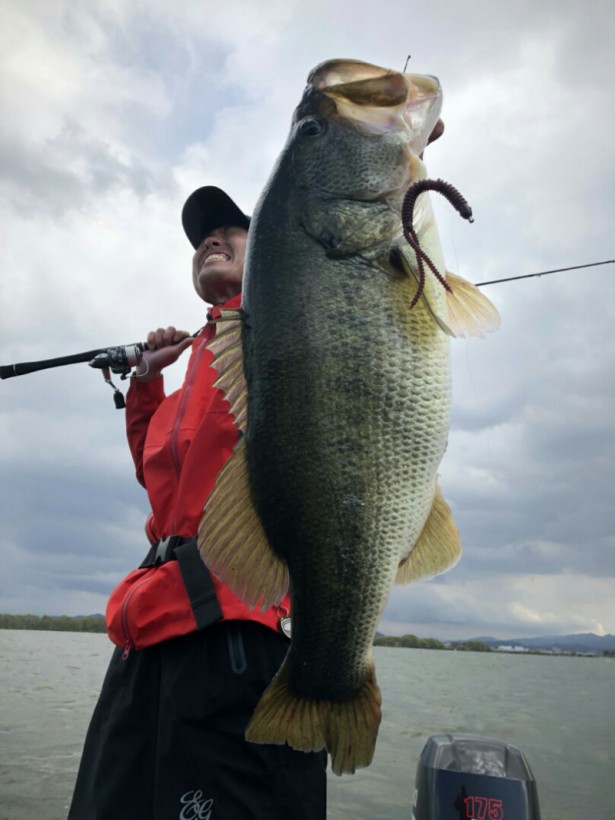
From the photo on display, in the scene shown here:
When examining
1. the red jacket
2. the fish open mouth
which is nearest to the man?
the red jacket

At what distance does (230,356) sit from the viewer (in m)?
2.17

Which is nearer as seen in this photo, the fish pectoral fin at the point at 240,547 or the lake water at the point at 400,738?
the fish pectoral fin at the point at 240,547

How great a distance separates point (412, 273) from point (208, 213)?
2307 mm

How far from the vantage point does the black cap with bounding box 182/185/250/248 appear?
12.6ft

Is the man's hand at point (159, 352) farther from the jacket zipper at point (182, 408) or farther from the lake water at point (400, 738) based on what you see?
the lake water at point (400, 738)

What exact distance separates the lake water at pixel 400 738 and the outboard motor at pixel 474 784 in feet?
21.1

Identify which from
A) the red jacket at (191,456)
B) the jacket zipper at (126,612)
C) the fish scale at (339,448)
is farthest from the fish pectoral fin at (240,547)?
the jacket zipper at (126,612)

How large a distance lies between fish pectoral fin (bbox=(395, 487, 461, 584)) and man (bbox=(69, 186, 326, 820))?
0.99 meters

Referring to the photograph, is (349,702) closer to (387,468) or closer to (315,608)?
(315,608)

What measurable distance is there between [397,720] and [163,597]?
687 inches

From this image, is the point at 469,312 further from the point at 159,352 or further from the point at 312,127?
the point at 159,352

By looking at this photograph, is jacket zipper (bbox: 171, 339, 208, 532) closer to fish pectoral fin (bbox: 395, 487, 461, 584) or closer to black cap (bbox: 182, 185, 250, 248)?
black cap (bbox: 182, 185, 250, 248)

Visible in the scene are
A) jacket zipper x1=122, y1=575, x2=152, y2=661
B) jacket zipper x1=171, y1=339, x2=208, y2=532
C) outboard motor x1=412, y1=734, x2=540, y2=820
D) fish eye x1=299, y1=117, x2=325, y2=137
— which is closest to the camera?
fish eye x1=299, y1=117, x2=325, y2=137

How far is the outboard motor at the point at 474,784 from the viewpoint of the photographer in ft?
9.43
